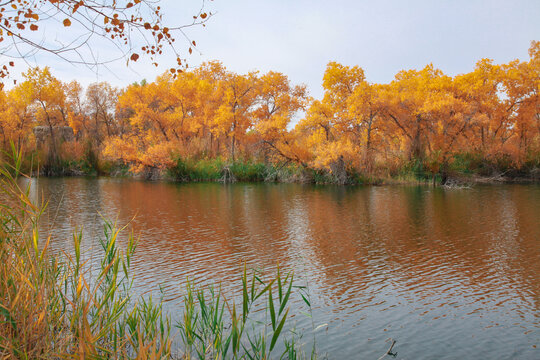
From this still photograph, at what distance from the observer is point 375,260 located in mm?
8883

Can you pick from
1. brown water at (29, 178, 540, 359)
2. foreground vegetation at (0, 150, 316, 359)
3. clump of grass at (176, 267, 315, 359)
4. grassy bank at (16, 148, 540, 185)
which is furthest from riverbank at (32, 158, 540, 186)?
foreground vegetation at (0, 150, 316, 359)

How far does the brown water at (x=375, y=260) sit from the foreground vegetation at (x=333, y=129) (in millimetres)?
10481

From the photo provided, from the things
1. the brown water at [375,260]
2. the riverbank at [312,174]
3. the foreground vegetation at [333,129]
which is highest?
the foreground vegetation at [333,129]

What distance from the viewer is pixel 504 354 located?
16.0 feet

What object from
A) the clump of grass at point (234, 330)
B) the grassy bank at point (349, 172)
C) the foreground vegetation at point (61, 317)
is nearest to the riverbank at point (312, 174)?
the grassy bank at point (349, 172)

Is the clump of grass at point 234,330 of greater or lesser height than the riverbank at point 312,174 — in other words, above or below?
below

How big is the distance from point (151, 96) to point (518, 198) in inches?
1146

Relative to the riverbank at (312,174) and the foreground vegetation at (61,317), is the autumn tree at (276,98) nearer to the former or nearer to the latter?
the riverbank at (312,174)

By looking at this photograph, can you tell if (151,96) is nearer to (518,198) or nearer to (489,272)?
(518,198)

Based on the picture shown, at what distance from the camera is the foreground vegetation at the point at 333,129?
93.2 ft

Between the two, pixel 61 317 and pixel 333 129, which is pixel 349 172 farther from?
pixel 61 317

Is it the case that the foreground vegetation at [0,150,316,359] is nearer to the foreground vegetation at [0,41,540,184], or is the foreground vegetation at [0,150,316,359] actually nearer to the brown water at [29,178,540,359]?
the brown water at [29,178,540,359]

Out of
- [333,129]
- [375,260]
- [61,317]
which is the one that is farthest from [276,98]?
[61,317]

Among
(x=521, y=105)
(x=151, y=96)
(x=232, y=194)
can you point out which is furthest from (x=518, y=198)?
(x=151, y=96)
